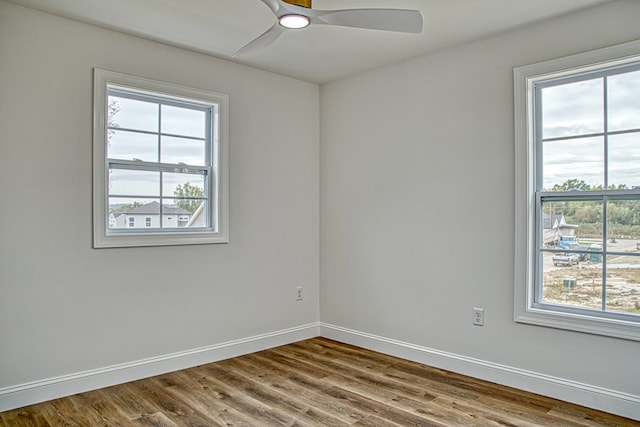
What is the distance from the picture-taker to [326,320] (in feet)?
15.0

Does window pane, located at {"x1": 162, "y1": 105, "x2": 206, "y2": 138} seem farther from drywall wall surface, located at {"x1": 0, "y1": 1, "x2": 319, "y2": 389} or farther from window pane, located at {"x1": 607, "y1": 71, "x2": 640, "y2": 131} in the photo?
window pane, located at {"x1": 607, "y1": 71, "x2": 640, "y2": 131}

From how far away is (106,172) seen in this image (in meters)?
3.23

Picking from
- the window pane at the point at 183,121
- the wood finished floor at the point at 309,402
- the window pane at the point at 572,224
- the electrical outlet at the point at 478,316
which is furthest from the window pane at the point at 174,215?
the window pane at the point at 572,224

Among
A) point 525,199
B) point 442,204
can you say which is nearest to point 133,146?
point 442,204

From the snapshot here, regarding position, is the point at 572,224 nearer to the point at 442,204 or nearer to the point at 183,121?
the point at 442,204

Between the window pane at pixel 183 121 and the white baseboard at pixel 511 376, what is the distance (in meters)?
2.31

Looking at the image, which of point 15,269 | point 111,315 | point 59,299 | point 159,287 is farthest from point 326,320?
point 15,269

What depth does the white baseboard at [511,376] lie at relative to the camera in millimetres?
2732

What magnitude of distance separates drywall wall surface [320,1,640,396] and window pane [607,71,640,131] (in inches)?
9.4

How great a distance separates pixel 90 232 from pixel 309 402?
1.91 m

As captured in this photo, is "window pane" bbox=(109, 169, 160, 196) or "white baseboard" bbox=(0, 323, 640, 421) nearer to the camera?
"white baseboard" bbox=(0, 323, 640, 421)

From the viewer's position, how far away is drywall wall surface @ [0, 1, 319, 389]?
2883 millimetres

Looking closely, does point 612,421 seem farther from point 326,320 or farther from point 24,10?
point 24,10

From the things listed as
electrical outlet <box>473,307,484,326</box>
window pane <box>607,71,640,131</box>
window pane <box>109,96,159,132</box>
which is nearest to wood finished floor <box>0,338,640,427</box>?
electrical outlet <box>473,307,484,326</box>
